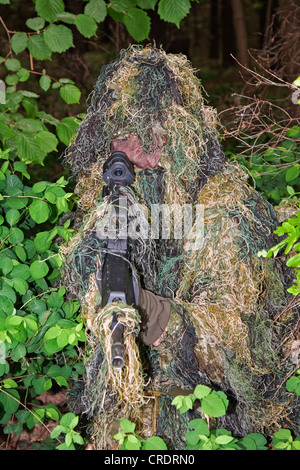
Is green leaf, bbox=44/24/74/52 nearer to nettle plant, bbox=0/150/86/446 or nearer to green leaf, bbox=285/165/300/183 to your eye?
nettle plant, bbox=0/150/86/446

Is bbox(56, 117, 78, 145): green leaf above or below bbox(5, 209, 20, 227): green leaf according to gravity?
above

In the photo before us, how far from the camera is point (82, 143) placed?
222 centimetres

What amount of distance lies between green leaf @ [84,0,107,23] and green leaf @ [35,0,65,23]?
6.6 inches

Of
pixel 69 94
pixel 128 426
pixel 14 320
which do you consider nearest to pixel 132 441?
pixel 128 426

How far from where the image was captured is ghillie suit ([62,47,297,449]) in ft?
6.55

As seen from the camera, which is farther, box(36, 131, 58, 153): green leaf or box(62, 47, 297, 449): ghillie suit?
box(36, 131, 58, 153): green leaf

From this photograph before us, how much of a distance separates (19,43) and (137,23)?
0.67 meters

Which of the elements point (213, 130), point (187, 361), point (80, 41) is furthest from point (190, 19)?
point (187, 361)

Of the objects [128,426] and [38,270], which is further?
[38,270]

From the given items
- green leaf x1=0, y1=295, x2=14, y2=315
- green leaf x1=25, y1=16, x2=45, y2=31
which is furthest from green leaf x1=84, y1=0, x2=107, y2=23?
green leaf x1=0, y1=295, x2=14, y2=315

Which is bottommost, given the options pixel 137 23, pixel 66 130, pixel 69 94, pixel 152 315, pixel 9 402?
pixel 9 402

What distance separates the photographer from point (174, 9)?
293 cm

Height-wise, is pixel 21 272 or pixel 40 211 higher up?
pixel 40 211

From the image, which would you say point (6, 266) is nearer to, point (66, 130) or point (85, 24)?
point (66, 130)
